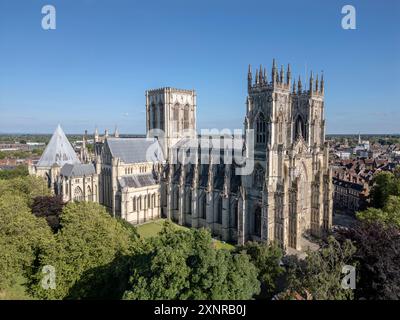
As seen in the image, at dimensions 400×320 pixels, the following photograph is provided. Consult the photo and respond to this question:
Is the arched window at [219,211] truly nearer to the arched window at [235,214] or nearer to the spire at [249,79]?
the arched window at [235,214]

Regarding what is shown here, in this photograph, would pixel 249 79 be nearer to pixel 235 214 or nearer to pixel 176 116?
pixel 235 214

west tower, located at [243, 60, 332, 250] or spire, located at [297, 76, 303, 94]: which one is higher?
spire, located at [297, 76, 303, 94]

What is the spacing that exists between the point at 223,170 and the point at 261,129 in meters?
9.30

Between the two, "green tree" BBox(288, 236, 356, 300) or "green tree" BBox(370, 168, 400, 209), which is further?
"green tree" BBox(370, 168, 400, 209)

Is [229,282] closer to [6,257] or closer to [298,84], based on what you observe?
[6,257]

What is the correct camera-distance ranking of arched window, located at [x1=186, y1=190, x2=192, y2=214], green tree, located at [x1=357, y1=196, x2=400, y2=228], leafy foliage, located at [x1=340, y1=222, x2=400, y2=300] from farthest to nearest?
arched window, located at [x1=186, y1=190, x2=192, y2=214] → green tree, located at [x1=357, y1=196, x2=400, y2=228] → leafy foliage, located at [x1=340, y1=222, x2=400, y2=300]

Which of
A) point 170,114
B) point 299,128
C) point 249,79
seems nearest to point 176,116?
point 170,114

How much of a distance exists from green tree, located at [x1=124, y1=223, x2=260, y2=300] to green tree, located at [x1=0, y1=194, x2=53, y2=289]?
12097mm

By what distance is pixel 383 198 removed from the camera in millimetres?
51750

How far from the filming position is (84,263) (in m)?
26.6

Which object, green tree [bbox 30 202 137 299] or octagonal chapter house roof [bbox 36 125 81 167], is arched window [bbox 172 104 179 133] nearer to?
octagonal chapter house roof [bbox 36 125 81 167]

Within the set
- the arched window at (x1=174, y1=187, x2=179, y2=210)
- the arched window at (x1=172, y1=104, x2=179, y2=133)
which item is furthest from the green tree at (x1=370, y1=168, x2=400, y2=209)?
the arched window at (x1=172, y1=104, x2=179, y2=133)

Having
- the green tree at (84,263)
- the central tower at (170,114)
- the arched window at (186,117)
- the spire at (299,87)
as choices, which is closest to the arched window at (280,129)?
the spire at (299,87)

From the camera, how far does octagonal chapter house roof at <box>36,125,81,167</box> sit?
5977 cm
